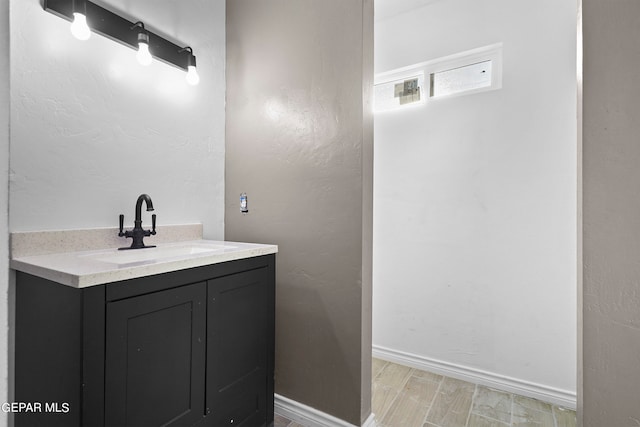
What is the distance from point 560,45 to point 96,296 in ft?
8.63

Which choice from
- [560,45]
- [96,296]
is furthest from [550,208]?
[96,296]

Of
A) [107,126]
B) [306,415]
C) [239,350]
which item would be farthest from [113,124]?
[306,415]

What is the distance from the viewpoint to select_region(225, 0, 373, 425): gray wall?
158 cm

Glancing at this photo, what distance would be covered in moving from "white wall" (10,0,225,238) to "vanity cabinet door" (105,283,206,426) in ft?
2.15

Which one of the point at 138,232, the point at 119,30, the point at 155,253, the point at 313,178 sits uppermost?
the point at 119,30

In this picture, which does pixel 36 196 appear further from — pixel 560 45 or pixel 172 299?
pixel 560 45

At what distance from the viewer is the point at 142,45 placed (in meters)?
1.53

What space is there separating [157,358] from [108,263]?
0.37 metres

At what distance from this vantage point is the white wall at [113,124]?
1.25 meters

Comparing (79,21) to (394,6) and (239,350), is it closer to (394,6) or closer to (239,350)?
(239,350)

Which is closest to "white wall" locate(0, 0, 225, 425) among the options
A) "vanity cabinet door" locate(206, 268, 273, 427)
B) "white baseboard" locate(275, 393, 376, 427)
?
"vanity cabinet door" locate(206, 268, 273, 427)

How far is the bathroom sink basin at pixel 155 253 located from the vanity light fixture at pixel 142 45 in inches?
36.8

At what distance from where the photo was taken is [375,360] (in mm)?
2504

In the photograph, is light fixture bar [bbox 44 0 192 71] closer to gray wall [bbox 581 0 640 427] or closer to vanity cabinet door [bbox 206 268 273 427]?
vanity cabinet door [bbox 206 268 273 427]
